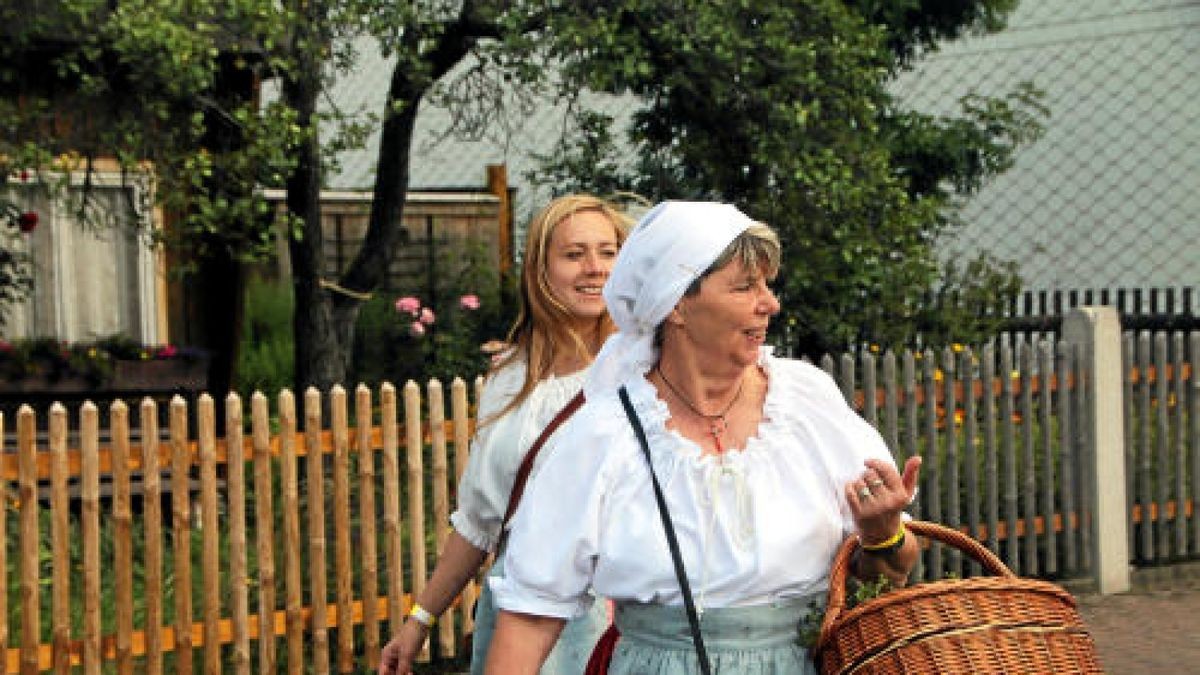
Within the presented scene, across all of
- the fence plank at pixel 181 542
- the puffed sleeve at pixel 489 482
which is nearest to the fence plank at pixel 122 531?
the fence plank at pixel 181 542

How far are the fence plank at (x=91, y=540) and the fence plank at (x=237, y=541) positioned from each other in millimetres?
523

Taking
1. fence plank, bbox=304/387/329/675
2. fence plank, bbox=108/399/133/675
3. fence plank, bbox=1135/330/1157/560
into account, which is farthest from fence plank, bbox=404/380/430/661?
fence plank, bbox=1135/330/1157/560

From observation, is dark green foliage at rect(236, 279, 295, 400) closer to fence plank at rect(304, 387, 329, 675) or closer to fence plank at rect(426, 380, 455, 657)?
fence plank at rect(426, 380, 455, 657)

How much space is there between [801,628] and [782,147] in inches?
260

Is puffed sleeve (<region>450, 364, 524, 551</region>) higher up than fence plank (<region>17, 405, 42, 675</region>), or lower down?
higher up

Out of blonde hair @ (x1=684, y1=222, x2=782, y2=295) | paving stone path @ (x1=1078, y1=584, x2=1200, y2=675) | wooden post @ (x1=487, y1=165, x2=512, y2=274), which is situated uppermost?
wooden post @ (x1=487, y1=165, x2=512, y2=274)

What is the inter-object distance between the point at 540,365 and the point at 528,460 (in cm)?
25

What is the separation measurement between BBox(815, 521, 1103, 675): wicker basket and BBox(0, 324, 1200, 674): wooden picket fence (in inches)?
182

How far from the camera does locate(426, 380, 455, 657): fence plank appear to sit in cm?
780

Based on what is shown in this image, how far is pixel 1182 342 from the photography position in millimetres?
10227

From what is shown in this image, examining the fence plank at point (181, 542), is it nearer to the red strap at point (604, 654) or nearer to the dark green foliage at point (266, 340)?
the red strap at point (604, 654)

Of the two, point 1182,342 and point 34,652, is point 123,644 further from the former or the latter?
point 1182,342

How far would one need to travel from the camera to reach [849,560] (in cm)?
293

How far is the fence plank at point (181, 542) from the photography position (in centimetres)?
714
